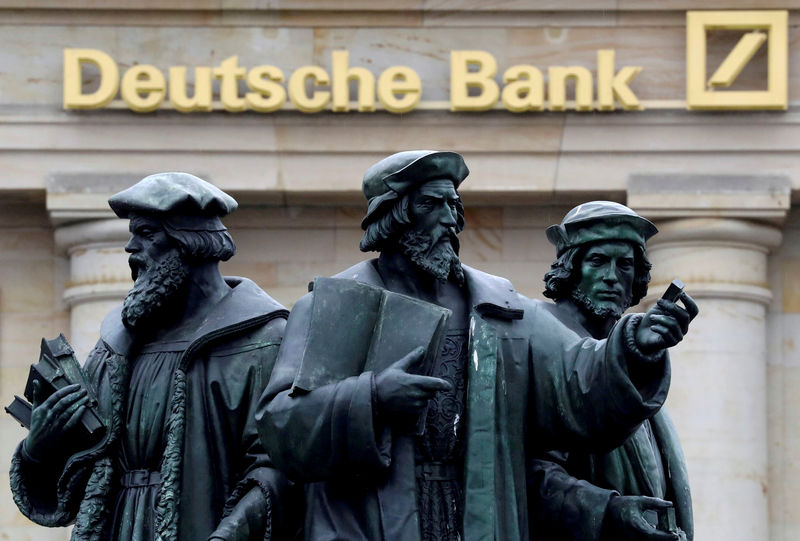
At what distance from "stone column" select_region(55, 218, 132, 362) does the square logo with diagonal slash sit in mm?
5977

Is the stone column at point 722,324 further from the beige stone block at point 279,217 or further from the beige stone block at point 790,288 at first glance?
the beige stone block at point 279,217

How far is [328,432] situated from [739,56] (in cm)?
1907

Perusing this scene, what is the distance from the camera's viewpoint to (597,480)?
11938 millimetres

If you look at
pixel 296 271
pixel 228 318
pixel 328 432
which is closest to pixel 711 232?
pixel 296 271

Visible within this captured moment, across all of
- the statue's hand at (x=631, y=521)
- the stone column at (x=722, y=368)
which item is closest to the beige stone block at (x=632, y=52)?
the stone column at (x=722, y=368)

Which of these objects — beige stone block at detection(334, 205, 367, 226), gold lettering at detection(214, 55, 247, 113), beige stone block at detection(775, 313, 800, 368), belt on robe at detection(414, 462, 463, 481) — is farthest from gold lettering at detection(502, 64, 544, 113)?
belt on robe at detection(414, 462, 463, 481)

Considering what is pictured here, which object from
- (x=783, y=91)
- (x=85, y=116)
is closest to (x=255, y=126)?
(x=85, y=116)

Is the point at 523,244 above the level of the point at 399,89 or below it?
below

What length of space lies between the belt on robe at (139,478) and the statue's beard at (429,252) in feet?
4.45

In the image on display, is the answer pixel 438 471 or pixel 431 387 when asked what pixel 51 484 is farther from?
pixel 431 387

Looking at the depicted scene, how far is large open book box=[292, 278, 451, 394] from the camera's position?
37.0 feet

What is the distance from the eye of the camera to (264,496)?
11.5m

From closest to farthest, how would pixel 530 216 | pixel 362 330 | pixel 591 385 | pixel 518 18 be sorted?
pixel 591 385 < pixel 362 330 < pixel 518 18 < pixel 530 216

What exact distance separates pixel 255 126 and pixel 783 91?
531cm
